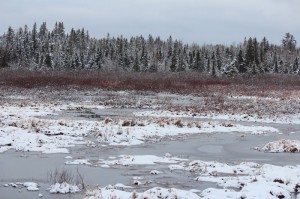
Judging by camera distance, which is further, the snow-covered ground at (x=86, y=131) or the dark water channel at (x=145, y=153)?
the snow-covered ground at (x=86, y=131)

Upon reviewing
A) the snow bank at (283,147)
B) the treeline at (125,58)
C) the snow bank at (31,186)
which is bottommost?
the snow bank at (283,147)

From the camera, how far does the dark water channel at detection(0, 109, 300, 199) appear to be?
11.2 metres

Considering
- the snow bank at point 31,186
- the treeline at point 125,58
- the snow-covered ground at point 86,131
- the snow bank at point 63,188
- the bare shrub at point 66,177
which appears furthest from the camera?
the treeline at point 125,58

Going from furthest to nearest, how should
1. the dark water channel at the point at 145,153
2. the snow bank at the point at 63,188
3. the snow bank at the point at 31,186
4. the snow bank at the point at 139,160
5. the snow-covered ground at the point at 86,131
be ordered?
the snow-covered ground at the point at 86,131 → the snow bank at the point at 139,160 → the dark water channel at the point at 145,153 → the snow bank at the point at 31,186 → the snow bank at the point at 63,188

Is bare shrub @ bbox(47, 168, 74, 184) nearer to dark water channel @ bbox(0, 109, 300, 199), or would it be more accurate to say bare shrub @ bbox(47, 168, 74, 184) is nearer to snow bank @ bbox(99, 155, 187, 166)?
dark water channel @ bbox(0, 109, 300, 199)

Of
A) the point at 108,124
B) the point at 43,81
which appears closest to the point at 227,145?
the point at 108,124

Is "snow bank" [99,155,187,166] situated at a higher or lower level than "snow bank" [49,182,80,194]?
lower

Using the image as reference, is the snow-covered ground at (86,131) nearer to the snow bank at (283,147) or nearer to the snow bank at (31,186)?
the snow bank at (31,186)

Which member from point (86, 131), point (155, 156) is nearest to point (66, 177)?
point (155, 156)

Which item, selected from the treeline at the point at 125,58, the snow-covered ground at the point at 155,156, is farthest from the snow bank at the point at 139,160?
the treeline at the point at 125,58

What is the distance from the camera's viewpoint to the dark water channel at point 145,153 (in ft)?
36.8

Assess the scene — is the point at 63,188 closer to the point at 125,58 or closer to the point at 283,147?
the point at 283,147

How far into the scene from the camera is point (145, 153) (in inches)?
625

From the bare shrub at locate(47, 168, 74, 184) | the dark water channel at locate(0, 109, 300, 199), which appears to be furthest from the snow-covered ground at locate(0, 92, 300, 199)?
the bare shrub at locate(47, 168, 74, 184)
